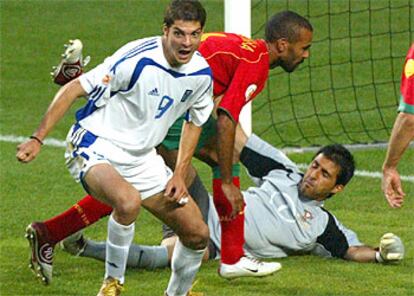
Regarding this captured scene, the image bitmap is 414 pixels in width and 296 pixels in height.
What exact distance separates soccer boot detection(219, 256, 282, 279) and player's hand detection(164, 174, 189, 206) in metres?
0.86

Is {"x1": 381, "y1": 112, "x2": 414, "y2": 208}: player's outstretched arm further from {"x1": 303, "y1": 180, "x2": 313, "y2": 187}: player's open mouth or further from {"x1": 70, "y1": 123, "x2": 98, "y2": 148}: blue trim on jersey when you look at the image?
{"x1": 70, "y1": 123, "x2": 98, "y2": 148}: blue trim on jersey

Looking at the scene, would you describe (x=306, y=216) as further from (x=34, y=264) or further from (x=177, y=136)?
(x=34, y=264)

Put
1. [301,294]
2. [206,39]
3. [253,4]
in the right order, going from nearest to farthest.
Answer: [301,294] < [206,39] < [253,4]

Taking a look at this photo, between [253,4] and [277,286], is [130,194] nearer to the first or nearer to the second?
[277,286]

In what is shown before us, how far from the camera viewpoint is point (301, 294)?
8.27m

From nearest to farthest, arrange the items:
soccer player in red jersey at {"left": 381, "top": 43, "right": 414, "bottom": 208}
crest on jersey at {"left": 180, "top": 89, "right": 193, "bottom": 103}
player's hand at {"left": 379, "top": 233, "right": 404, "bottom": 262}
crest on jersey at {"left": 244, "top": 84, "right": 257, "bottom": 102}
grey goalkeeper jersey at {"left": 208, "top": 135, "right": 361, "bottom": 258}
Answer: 1. soccer player in red jersey at {"left": 381, "top": 43, "right": 414, "bottom": 208}
2. crest on jersey at {"left": 180, "top": 89, "right": 193, "bottom": 103}
3. crest on jersey at {"left": 244, "top": 84, "right": 257, "bottom": 102}
4. player's hand at {"left": 379, "top": 233, "right": 404, "bottom": 262}
5. grey goalkeeper jersey at {"left": 208, "top": 135, "right": 361, "bottom": 258}

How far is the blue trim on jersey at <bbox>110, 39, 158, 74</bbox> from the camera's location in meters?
7.74

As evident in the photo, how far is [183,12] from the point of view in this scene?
772cm

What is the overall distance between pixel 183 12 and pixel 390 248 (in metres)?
2.13

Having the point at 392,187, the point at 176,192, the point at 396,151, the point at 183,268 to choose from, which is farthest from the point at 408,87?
the point at 183,268

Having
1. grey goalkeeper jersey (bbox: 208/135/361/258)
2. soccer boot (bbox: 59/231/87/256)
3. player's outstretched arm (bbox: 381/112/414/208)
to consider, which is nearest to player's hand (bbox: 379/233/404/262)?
grey goalkeeper jersey (bbox: 208/135/361/258)

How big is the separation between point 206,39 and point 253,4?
11093mm

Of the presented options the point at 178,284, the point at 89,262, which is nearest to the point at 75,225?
the point at 89,262

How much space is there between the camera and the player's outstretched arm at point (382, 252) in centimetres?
885
